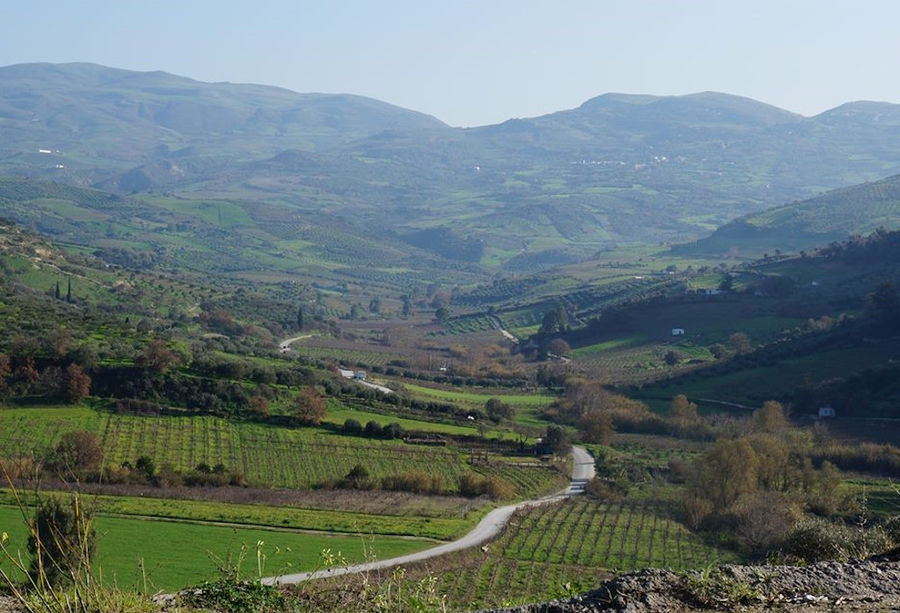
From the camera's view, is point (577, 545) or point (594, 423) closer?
point (577, 545)

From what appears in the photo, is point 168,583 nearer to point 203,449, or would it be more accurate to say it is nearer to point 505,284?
point 203,449

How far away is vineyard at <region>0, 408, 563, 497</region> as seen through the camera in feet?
158

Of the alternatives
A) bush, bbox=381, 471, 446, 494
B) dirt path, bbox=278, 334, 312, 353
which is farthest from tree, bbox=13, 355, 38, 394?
dirt path, bbox=278, 334, 312, 353

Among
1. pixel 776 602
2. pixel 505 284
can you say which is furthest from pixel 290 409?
pixel 505 284

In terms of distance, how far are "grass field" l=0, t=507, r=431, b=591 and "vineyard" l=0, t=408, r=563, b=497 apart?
11638mm

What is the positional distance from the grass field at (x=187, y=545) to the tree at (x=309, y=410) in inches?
852

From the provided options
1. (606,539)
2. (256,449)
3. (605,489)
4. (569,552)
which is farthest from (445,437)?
(569,552)

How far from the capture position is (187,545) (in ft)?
102

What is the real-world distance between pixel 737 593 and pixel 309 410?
5160cm

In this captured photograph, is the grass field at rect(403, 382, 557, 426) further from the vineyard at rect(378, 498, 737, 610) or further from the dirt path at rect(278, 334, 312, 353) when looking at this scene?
the vineyard at rect(378, 498, 737, 610)

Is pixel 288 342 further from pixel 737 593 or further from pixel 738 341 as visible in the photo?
pixel 737 593

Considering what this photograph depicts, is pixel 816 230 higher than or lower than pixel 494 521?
higher

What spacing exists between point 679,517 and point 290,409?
88.0 ft

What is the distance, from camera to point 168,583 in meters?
24.3
